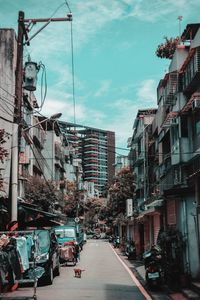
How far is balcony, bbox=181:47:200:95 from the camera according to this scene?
1917 cm

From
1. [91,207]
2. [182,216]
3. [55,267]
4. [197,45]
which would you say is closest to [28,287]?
[55,267]

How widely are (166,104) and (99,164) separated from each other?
138 metres

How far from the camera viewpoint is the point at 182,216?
1872 cm

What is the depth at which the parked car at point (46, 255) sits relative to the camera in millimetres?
16531

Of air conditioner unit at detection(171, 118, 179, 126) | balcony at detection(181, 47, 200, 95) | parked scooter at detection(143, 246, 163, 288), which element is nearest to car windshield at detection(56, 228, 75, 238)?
air conditioner unit at detection(171, 118, 179, 126)

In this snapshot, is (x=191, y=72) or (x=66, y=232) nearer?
(x=191, y=72)

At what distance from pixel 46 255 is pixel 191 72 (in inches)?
392

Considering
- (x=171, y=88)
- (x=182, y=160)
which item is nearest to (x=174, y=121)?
(x=182, y=160)

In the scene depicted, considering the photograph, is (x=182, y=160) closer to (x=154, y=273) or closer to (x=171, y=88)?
(x=171, y=88)

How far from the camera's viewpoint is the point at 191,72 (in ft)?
67.5

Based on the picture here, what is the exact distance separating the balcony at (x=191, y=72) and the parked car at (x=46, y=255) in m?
8.94

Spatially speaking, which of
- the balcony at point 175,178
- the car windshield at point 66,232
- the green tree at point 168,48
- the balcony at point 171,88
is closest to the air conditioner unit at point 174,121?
the balcony at point 171,88

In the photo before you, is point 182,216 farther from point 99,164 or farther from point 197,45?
point 99,164

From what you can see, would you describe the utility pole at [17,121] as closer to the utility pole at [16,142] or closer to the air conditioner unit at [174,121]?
the utility pole at [16,142]
